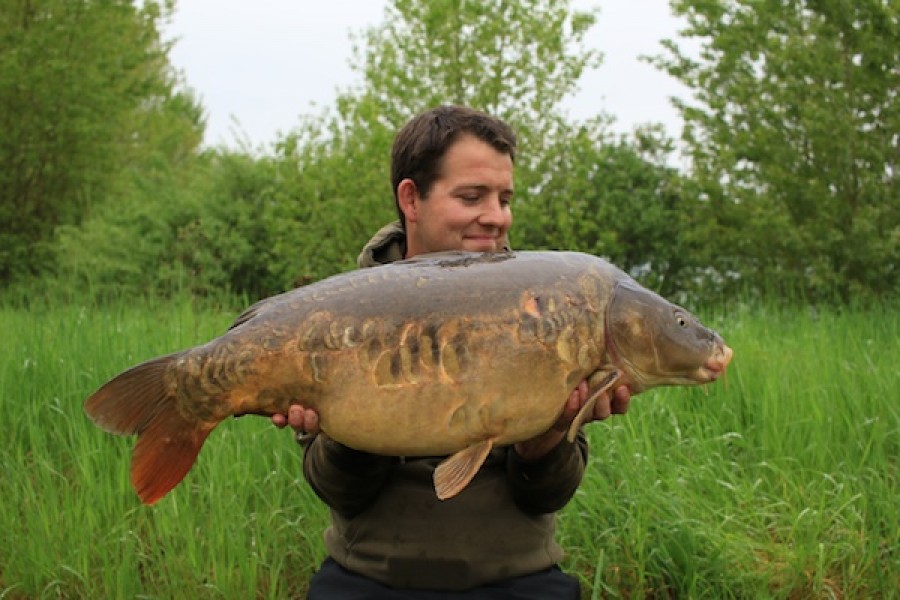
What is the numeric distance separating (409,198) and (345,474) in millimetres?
785

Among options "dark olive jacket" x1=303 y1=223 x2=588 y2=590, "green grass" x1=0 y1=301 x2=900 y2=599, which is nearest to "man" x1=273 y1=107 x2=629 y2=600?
"dark olive jacket" x1=303 y1=223 x2=588 y2=590

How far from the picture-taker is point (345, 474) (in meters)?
2.50

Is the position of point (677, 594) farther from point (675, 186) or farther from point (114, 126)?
point (114, 126)

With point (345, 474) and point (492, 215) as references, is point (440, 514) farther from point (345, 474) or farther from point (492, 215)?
point (492, 215)

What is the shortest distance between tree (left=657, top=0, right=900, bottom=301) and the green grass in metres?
4.05

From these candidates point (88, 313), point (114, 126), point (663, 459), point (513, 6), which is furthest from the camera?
point (114, 126)

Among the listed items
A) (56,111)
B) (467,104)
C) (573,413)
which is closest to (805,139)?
(467,104)

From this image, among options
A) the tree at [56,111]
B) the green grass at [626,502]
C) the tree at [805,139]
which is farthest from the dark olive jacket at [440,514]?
the tree at [56,111]

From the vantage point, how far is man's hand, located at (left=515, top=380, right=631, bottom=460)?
2.15 meters

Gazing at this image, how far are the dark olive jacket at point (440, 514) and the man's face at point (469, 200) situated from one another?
544 mm

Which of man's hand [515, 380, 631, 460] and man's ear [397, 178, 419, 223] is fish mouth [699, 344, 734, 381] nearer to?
man's hand [515, 380, 631, 460]

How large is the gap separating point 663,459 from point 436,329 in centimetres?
198

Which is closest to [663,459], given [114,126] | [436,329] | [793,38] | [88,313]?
[436,329]

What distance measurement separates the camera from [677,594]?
3414mm
